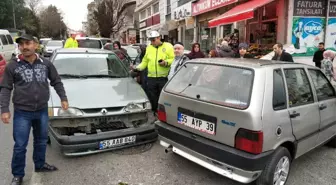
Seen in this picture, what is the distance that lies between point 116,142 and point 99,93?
805mm

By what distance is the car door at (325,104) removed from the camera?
3584 mm

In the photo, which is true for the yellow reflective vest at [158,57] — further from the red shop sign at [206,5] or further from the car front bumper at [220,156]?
the red shop sign at [206,5]

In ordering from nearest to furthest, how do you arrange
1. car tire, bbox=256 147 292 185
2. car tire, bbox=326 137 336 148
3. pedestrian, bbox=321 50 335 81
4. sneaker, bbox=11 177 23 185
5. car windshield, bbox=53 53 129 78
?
car tire, bbox=256 147 292 185, sneaker, bbox=11 177 23 185, car tire, bbox=326 137 336 148, car windshield, bbox=53 53 129 78, pedestrian, bbox=321 50 335 81

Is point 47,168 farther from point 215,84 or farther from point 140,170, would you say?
point 215,84

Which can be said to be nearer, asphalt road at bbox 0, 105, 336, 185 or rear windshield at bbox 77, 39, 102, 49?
asphalt road at bbox 0, 105, 336, 185

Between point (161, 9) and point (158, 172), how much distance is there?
24.2 meters

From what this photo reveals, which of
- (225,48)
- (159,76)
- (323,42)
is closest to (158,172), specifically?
(159,76)

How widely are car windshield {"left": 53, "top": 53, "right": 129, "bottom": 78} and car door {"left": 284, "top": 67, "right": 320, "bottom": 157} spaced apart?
9.76ft

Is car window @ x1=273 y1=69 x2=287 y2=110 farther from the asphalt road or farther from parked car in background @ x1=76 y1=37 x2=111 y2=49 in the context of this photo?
parked car in background @ x1=76 y1=37 x2=111 y2=49

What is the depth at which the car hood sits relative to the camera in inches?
149

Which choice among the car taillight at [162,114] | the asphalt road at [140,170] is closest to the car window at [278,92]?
the asphalt road at [140,170]

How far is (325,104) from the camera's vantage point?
361 cm

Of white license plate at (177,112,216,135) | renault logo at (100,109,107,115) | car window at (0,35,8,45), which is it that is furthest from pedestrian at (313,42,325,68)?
car window at (0,35,8,45)

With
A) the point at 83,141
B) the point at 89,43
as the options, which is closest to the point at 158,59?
the point at 83,141
